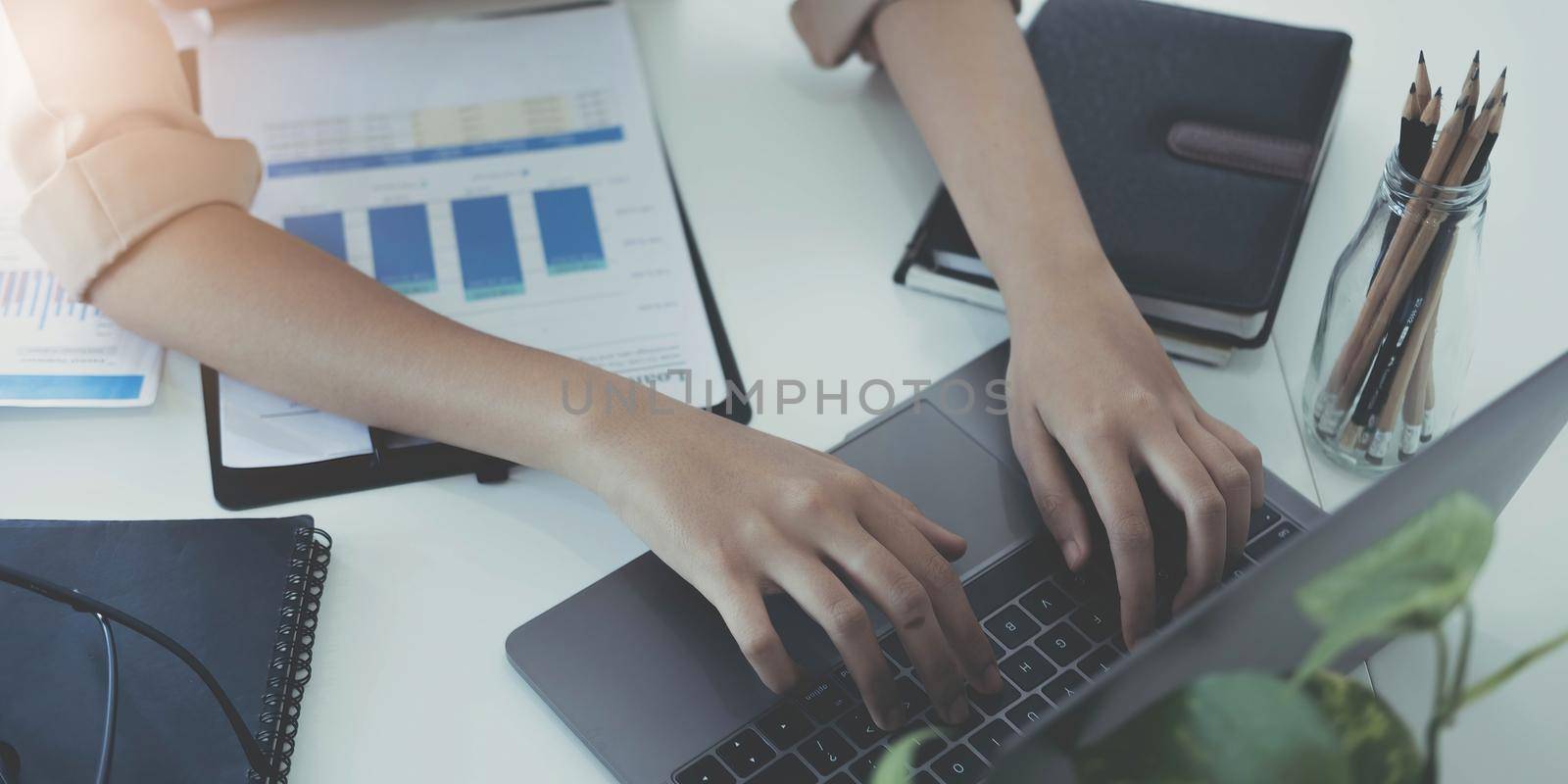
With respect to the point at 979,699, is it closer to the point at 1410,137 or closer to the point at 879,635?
the point at 879,635

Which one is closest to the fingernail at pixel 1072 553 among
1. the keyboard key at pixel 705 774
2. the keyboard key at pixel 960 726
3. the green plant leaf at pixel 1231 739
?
the keyboard key at pixel 960 726

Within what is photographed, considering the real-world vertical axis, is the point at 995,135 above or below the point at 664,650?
above

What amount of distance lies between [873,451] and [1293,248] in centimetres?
29

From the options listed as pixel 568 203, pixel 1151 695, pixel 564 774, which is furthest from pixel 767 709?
pixel 568 203

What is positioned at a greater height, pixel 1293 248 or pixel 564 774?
pixel 1293 248

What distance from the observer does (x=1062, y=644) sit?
61cm

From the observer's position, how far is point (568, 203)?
830 mm

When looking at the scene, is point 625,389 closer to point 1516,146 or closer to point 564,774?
point 564,774

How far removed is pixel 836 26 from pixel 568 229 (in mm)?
256

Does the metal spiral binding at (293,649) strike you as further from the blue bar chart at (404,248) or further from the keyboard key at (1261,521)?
the keyboard key at (1261,521)

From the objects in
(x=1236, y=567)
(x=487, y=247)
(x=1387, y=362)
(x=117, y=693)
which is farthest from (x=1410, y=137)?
(x=117, y=693)

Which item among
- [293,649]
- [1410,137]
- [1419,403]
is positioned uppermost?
[1410,137]

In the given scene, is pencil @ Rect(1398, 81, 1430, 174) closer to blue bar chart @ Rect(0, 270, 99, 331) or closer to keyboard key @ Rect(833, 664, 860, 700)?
keyboard key @ Rect(833, 664, 860, 700)

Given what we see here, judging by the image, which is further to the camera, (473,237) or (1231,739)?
(473,237)
